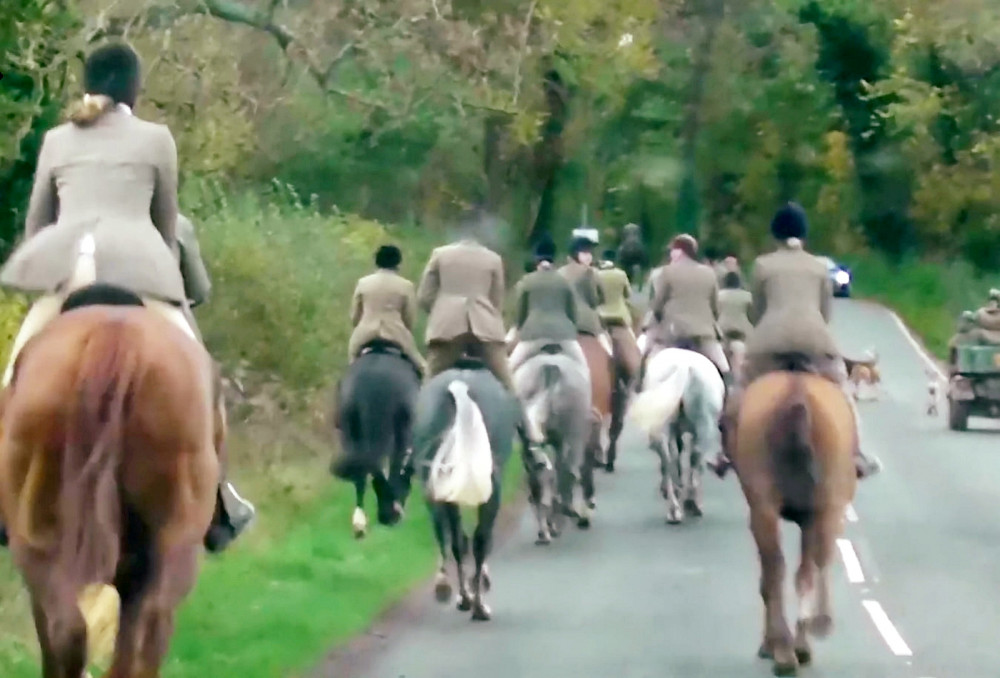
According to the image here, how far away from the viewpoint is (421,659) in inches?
511

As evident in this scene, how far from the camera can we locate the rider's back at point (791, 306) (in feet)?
41.8

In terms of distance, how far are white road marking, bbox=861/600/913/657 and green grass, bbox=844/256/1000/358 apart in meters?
37.5

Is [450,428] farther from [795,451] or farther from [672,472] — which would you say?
[672,472]

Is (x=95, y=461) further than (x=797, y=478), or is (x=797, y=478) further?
(x=797, y=478)

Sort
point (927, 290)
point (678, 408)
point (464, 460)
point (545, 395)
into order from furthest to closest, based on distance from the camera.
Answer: point (927, 290)
point (678, 408)
point (545, 395)
point (464, 460)

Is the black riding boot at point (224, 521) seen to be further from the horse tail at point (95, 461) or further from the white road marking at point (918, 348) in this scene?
the white road marking at point (918, 348)

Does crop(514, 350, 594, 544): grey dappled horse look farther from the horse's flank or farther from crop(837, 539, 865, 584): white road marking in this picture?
the horse's flank

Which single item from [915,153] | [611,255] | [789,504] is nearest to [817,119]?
[915,153]

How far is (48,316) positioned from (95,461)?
35.6 inches

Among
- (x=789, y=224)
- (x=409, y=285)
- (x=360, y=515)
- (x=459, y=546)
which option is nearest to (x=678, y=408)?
(x=409, y=285)

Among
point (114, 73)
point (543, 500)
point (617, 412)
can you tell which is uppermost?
point (114, 73)

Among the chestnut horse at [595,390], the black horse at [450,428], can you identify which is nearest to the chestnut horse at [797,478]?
the black horse at [450,428]

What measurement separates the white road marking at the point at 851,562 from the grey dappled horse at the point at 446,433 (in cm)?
356

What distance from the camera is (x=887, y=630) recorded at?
14.5 metres
